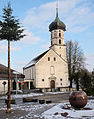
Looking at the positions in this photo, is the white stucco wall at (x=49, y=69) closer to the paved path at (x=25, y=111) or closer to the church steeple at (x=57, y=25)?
the church steeple at (x=57, y=25)

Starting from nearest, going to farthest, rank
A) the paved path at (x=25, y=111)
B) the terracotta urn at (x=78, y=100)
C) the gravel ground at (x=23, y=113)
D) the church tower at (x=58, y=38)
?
the gravel ground at (x=23, y=113) → the paved path at (x=25, y=111) → the terracotta urn at (x=78, y=100) → the church tower at (x=58, y=38)

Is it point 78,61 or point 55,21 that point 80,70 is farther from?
point 55,21

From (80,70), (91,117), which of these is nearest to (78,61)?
(80,70)

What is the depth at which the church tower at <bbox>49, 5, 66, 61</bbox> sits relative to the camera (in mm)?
54166

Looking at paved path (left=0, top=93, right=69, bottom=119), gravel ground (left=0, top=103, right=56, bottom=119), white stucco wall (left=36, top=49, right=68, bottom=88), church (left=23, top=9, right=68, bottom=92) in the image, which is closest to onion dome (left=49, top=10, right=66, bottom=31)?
church (left=23, top=9, right=68, bottom=92)

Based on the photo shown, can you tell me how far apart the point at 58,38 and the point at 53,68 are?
941cm

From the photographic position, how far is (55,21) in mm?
55500

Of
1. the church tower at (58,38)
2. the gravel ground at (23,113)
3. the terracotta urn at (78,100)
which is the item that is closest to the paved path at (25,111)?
the gravel ground at (23,113)

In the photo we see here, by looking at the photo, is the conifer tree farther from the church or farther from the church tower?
the church tower

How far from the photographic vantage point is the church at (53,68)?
49.2 m

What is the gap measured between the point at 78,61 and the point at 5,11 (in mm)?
36709

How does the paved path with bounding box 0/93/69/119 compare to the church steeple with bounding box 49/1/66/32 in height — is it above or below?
below

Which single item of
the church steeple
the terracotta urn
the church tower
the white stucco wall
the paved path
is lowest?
the paved path

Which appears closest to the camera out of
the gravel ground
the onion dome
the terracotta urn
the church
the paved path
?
the gravel ground
